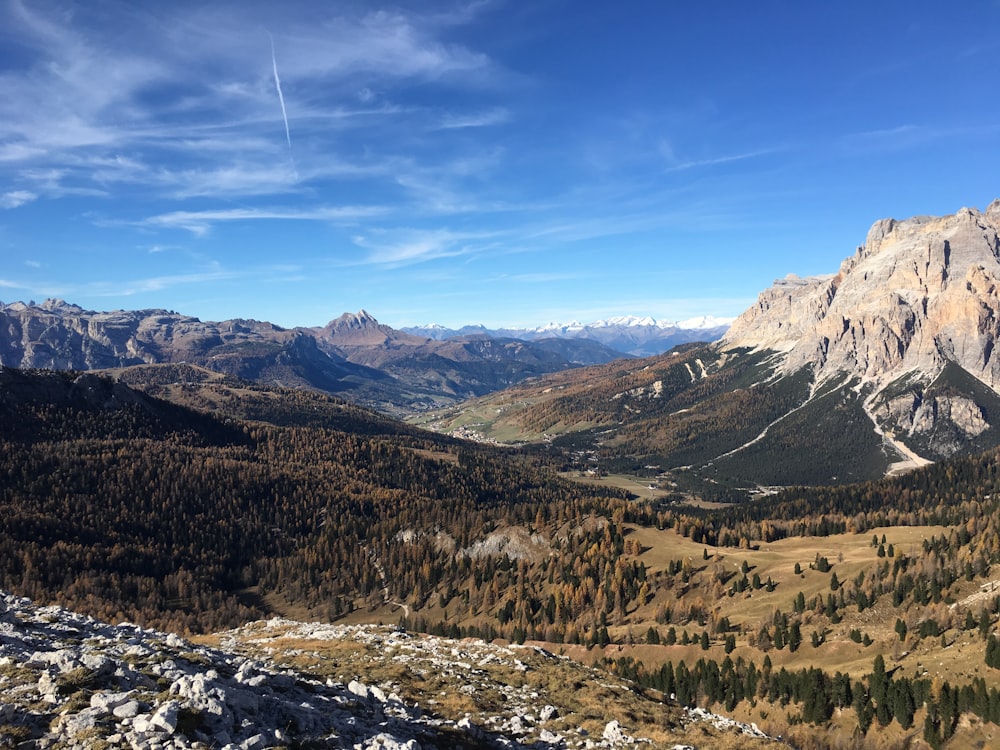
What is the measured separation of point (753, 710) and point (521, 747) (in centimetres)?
8219

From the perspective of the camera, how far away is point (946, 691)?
8281 centimetres

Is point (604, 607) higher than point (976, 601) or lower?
lower

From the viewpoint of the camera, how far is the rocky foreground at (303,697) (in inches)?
990

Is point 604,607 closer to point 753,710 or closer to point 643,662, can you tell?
point 643,662

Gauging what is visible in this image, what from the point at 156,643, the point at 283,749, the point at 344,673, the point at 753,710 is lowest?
the point at 753,710

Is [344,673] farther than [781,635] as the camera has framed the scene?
No

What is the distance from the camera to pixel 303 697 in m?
36.7

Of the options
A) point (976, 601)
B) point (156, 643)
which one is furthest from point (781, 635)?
point (156, 643)

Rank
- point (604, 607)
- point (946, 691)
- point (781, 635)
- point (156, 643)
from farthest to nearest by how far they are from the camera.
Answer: point (604, 607) → point (781, 635) → point (946, 691) → point (156, 643)

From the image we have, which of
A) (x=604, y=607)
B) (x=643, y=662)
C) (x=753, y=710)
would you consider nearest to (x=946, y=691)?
(x=753, y=710)

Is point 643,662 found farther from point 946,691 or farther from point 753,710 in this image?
point 946,691

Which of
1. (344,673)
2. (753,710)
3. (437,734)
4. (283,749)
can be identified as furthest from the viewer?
(753,710)

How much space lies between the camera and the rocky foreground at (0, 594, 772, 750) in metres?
25.1

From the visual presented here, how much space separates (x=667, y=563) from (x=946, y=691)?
103820 millimetres
